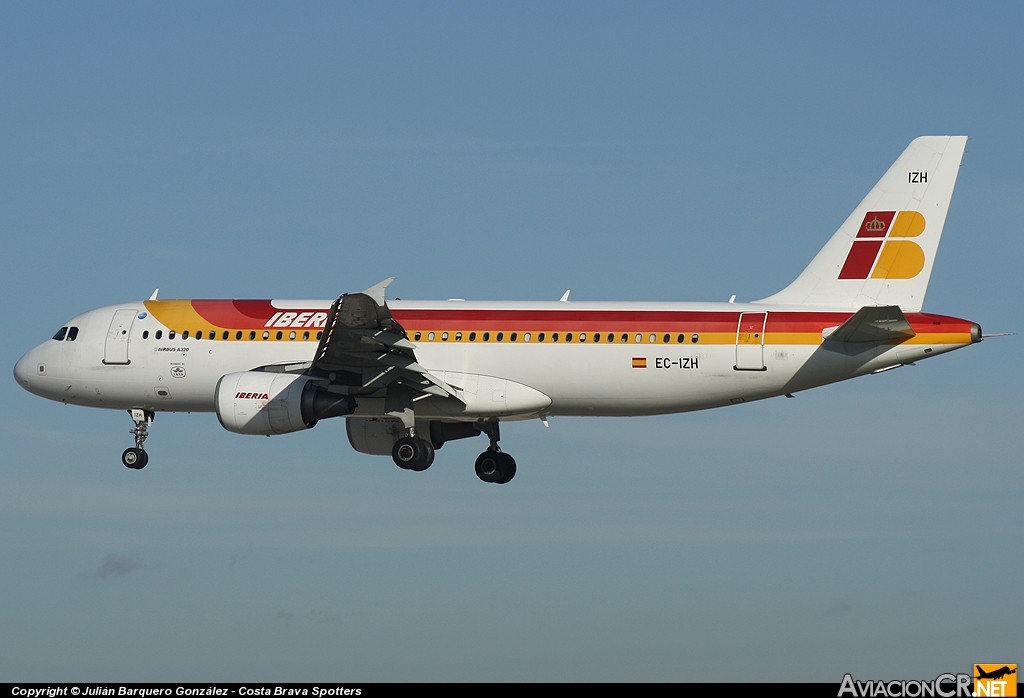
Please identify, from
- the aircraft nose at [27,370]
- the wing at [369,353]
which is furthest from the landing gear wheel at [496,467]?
the aircraft nose at [27,370]

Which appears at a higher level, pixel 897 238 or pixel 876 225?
pixel 876 225

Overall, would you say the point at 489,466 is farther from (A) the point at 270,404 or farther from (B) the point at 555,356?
(A) the point at 270,404

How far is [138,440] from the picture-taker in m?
44.0

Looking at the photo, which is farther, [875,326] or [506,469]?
[506,469]

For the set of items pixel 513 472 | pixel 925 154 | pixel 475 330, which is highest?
pixel 925 154

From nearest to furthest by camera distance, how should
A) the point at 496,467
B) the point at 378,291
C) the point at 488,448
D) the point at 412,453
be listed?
the point at 378,291
the point at 412,453
the point at 496,467
the point at 488,448

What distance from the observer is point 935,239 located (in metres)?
38.5

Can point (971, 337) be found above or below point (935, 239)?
below

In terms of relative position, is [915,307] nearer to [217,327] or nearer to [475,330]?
[475,330]

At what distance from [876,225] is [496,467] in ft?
45.0

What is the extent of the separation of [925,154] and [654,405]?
10.2m

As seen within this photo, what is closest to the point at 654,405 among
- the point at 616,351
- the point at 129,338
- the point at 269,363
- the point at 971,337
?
the point at 616,351

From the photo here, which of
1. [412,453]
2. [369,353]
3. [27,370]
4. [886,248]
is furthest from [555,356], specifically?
[27,370]

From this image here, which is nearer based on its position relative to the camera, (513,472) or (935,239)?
(935,239)
